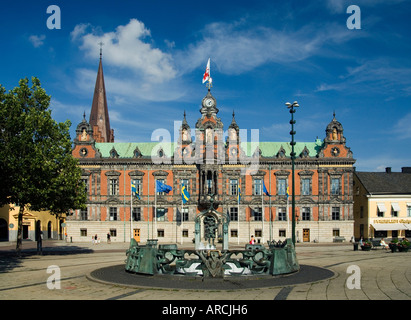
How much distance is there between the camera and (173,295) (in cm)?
1652

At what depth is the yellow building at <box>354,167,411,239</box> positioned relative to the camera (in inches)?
2448

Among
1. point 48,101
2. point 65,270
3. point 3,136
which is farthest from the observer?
point 48,101

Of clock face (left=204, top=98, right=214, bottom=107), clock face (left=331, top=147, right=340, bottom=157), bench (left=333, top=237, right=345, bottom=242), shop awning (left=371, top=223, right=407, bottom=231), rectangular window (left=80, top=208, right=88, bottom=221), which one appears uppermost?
clock face (left=204, top=98, right=214, bottom=107)

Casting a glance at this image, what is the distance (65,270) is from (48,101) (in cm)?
1715

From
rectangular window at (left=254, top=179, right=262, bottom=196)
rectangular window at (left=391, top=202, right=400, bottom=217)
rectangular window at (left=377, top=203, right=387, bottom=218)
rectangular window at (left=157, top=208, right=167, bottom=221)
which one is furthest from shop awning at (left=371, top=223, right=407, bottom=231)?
rectangular window at (left=157, top=208, right=167, bottom=221)

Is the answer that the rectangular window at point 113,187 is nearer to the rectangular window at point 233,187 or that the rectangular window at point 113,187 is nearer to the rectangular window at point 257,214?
the rectangular window at point 233,187

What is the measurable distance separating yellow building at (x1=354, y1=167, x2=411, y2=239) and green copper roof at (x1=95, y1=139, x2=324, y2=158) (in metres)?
9.46

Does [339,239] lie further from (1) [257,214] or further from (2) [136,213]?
(2) [136,213]

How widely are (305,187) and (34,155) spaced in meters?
41.3

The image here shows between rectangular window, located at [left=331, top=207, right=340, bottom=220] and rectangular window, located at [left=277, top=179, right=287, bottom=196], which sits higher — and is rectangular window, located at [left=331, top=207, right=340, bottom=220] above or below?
below

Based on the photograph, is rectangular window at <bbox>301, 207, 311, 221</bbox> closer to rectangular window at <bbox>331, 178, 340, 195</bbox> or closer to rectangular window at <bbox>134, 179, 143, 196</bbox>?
rectangular window at <bbox>331, 178, 340, 195</bbox>

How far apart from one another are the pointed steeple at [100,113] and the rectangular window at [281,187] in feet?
104
